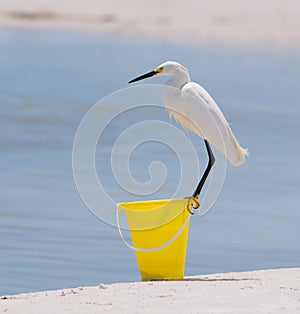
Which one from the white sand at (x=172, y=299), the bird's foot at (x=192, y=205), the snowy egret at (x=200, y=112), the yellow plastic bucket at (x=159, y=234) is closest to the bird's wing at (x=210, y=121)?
the snowy egret at (x=200, y=112)

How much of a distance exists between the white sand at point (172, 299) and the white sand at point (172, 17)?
2373 cm

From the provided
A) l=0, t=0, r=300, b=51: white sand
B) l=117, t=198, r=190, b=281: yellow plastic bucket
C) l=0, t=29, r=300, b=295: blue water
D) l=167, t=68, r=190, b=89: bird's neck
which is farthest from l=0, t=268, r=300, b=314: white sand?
l=0, t=0, r=300, b=51: white sand

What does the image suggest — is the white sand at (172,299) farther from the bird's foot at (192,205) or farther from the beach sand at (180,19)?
the beach sand at (180,19)

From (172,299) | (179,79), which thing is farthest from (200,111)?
(172,299)

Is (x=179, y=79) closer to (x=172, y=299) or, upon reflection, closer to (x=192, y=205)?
(x=192, y=205)

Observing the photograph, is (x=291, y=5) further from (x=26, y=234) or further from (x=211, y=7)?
(x=26, y=234)

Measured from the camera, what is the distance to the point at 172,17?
31.8 metres

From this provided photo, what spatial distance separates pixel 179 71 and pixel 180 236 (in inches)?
38.9

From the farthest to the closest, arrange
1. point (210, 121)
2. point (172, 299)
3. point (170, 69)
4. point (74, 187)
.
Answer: point (74, 187)
point (170, 69)
point (210, 121)
point (172, 299)

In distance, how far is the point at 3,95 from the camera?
57.7 feet

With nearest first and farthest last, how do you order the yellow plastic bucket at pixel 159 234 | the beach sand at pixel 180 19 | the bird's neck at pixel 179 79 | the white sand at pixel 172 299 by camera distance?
the white sand at pixel 172 299
the yellow plastic bucket at pixel 159 234
the bird's neck at pixel 179 79
the beach sand at pixel 180 19

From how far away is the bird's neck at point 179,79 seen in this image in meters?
6.79

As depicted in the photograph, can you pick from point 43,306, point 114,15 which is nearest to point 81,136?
point 43,306

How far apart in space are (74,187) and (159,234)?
12.6 feet
